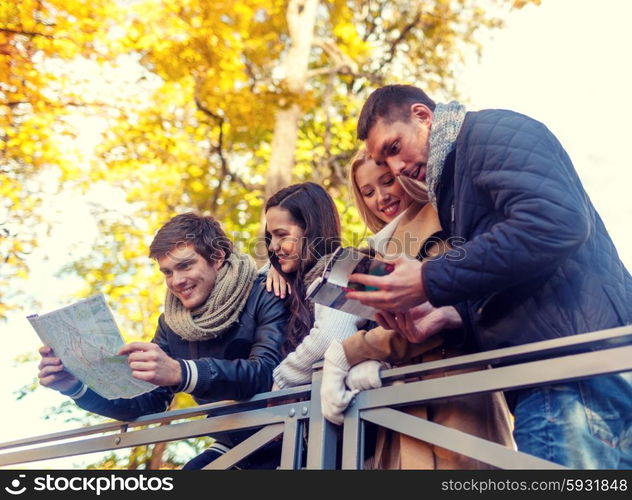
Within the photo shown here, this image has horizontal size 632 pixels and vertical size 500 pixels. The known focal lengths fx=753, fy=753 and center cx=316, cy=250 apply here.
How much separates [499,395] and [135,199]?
348 inches

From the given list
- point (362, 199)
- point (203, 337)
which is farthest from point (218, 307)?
point (362, 199)

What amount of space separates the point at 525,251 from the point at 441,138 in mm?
574

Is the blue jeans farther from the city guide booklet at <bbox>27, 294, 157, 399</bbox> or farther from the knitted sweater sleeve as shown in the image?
the city guide booklet at <bbox>27, 294, 157, 399</bbox>

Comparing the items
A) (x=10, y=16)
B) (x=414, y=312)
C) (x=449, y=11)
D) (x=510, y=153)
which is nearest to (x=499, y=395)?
(x=414, y=312)

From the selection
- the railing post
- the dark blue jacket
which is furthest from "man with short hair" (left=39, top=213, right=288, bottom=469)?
the railing post

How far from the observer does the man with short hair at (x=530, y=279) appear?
6.88 feet

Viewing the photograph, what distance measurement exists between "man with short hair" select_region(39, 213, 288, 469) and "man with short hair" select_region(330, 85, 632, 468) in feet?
2.85

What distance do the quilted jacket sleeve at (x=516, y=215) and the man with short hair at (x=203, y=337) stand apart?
3.75ft

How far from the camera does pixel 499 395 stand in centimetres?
248

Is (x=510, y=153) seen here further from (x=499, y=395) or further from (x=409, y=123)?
(x=499, y=395)

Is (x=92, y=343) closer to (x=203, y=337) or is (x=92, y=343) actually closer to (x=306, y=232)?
(x=203, y=337)

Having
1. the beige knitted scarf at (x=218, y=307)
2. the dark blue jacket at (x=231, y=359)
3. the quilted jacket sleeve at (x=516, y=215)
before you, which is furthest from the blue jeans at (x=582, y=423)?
the beige knitted scarf at (x=218, y=307)

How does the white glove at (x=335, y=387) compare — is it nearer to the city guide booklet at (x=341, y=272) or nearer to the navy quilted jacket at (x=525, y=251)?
the city guide booklet at (x=341, y=272)

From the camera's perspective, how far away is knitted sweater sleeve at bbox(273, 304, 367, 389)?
299 cm
